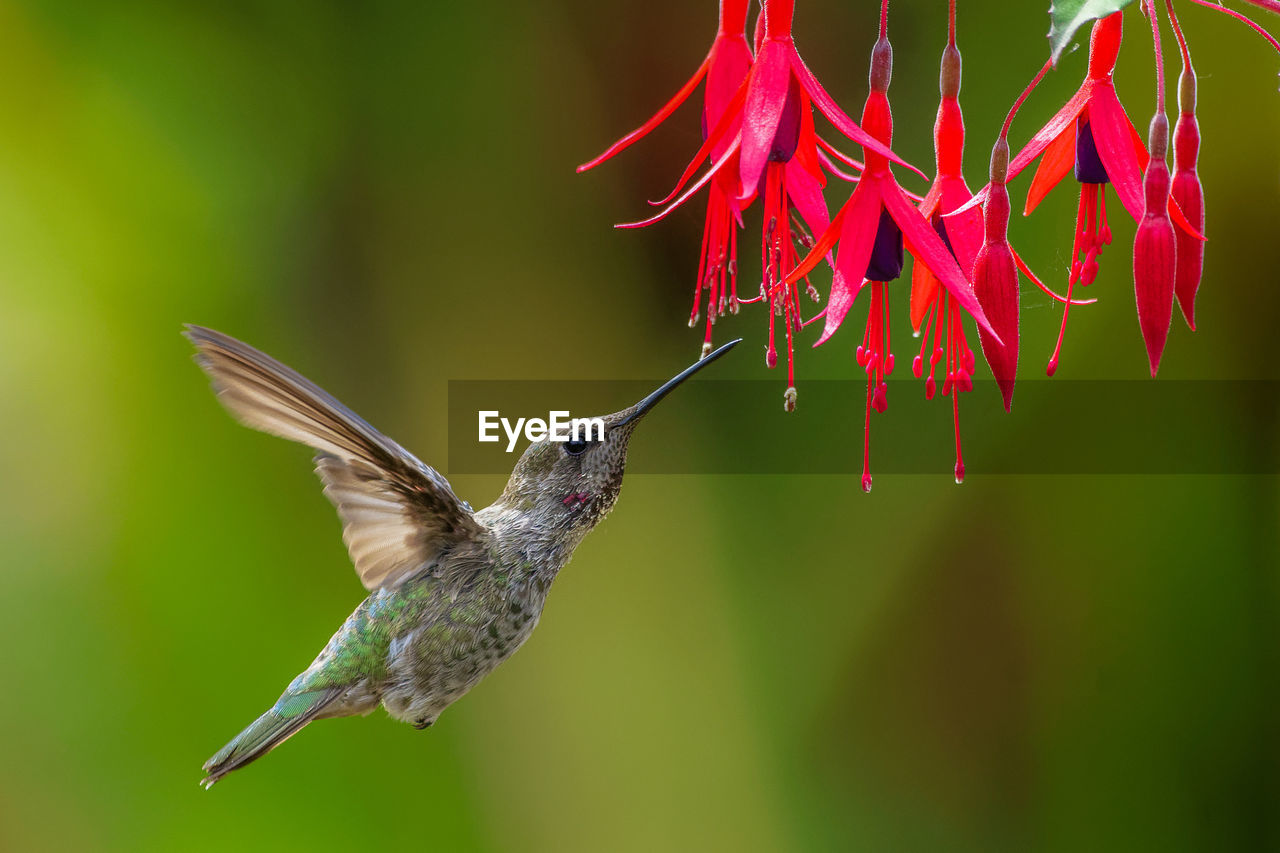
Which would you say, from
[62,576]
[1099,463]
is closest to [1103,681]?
[1099,463]

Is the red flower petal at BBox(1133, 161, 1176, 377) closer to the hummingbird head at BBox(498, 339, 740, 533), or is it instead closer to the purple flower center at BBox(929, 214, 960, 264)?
the purple flower center at BBox(929, 214, 960, 264)

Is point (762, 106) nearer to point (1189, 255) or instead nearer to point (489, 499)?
point (1189, 255)

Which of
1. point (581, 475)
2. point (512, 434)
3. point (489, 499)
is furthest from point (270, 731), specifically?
point (489, 499)

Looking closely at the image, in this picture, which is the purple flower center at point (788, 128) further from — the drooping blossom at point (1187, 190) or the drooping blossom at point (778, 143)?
the drooping blossom at point (1187, 190)

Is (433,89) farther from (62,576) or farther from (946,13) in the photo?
(62,576)

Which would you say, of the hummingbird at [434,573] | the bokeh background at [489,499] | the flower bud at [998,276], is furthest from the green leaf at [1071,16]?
the bokeh background at [489,499]

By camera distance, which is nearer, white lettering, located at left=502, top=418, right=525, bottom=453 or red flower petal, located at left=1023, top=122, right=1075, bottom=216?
red flower petal, located at left=1023, top=122, right=1075, bottom=216

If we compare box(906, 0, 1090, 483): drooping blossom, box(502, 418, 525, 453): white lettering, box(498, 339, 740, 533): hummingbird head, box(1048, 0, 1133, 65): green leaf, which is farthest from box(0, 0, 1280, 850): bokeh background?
box(1048, 0, 1133, 65): green leaf
